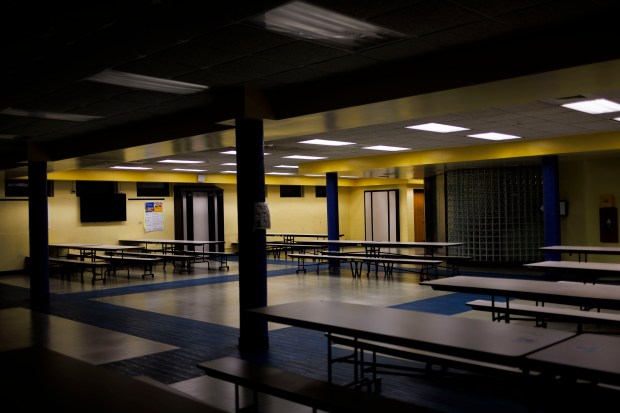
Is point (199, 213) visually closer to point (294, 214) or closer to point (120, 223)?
point (120, 223)

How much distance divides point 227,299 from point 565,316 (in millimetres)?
5436

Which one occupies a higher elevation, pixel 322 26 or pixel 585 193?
pixel 322 26

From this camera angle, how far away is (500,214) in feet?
44.0

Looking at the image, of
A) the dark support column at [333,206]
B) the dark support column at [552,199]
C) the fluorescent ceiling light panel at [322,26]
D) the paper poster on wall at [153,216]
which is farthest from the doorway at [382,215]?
the fluorescent ceiling light panel at [322,26]

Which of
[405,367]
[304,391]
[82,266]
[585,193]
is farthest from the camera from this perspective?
[585,193]

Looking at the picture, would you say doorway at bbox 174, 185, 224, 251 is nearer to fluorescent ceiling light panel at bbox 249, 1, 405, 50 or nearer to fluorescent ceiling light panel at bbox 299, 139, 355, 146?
fluorescent ceiling light panel at bbox 299, 139, 355, 146

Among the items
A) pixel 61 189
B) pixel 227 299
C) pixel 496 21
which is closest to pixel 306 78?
pixel 496 21

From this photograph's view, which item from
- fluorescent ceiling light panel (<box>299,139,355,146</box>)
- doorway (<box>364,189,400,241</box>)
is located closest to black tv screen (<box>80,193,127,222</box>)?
fluorescent ceiling light panel (<box>299,139,355,146</box>)

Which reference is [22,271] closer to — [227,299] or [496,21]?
[227,299]

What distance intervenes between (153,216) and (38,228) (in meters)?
7.56

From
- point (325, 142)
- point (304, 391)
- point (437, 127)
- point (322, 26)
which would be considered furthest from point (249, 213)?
point (325, 142)

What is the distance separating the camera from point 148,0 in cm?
320

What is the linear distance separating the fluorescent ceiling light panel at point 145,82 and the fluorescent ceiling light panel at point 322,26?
185 centimetres

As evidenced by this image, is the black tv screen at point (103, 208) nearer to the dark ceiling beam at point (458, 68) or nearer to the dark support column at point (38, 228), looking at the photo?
the dark support column at point (38, 228)
